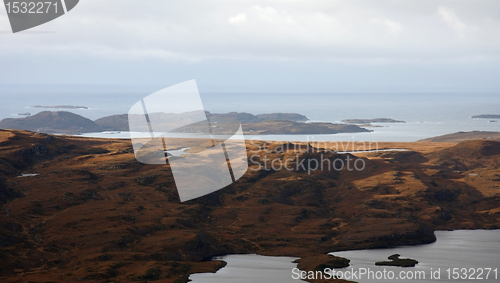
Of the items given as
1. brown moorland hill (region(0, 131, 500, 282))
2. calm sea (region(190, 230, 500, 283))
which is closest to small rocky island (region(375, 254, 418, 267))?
calm sea (region(190, 230, 500, 283))

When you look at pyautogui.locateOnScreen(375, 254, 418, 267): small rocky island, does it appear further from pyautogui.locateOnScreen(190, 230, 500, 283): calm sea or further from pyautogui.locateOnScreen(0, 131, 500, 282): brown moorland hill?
pyautogui.locateOnScreen(0, 131, 500, 282): brown moorland hill

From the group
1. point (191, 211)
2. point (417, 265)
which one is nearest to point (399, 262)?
point (417, 265)

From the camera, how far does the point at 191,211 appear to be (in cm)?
12412

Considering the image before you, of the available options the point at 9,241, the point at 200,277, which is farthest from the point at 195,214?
the point at 9,241

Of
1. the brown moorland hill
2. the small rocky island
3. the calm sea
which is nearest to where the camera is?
the calm sea

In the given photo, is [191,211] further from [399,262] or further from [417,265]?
[417,265]

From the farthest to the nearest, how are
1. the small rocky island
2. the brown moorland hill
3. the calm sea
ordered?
the small rocky island → the brown moorland hill → the calm sea

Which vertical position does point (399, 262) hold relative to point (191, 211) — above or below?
below

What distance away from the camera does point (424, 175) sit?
16762 centimetres

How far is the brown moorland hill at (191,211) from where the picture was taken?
8925cm

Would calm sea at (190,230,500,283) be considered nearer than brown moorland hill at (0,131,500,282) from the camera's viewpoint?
Yes

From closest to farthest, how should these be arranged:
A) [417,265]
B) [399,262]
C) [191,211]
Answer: [417,265] < [399,262] < [191,211]

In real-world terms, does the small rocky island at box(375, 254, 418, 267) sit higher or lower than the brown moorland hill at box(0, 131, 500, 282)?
lower

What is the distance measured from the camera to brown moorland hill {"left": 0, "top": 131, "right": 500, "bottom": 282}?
89250mm
